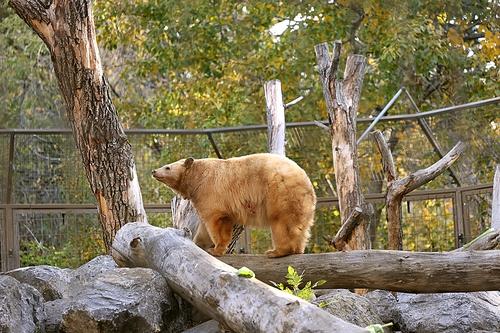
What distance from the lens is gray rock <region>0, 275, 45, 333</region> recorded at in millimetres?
6336

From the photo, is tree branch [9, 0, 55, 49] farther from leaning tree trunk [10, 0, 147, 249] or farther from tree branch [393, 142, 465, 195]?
tree branch [393, 142, 465, 195]

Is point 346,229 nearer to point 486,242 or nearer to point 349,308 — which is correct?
point 486,242

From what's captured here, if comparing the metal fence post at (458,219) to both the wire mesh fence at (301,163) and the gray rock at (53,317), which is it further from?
the gray rock at (53,317)

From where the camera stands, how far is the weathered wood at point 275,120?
9695 mm

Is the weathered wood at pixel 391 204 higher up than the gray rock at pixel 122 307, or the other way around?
the weathered wood at pixel 391 204

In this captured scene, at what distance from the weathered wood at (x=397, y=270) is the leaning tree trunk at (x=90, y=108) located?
2.32 meters

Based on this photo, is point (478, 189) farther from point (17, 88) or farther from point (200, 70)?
point (17, 88)

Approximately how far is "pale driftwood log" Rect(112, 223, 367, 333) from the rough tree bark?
226 cm

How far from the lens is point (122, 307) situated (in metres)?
6.35

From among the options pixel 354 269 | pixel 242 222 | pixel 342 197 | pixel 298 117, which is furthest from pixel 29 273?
pixel 298 117

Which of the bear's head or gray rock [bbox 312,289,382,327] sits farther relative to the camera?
the bear's head

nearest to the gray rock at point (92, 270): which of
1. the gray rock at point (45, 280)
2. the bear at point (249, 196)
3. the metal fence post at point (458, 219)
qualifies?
the gray rock at point (45, 280)

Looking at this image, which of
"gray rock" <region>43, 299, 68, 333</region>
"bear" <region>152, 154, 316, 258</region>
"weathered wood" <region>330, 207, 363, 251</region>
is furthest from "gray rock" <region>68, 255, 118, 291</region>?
"weathered wood" <region>330, 207, 363, 251</region>

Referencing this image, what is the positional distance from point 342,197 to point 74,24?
2962 mm
